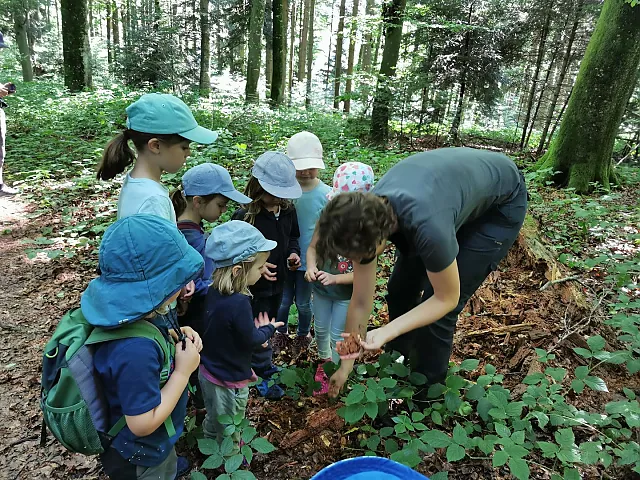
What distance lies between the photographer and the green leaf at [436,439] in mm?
1768

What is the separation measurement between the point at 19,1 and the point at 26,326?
1854 centimetres

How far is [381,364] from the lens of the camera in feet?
7.33

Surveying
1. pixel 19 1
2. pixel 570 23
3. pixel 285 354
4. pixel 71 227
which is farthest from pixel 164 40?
pixel 285 354

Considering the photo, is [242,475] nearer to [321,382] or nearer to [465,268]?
[321,382]

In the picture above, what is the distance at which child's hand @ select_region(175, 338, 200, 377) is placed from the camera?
4.86ft

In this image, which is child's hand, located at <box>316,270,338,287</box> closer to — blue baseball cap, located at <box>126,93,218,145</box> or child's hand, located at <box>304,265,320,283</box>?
child's hand, located at <box>304,265,320,283</box>

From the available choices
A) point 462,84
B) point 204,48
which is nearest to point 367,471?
point 462,84

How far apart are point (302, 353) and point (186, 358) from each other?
1.76 meters

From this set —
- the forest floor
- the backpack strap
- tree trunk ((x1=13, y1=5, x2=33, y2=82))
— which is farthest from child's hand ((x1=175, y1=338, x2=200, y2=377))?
tree trunk ((x1=13, y1=5, x2=33, y2=82))

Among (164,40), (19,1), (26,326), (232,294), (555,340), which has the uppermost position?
(19,1)

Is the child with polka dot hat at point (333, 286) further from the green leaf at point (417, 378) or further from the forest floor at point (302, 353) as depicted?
the green leaf at point (417, 378)

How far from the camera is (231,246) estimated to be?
76.4 inches

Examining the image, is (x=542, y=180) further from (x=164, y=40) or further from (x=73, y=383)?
(x=164, y=40)

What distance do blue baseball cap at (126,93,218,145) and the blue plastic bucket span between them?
67.1 inches
